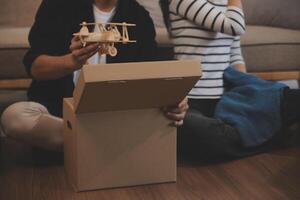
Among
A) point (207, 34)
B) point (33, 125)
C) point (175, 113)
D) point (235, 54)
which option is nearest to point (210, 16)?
point (207, 34)

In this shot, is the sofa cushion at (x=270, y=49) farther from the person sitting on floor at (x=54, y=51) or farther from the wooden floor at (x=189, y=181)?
the person sitting on floor at (x=54, y=51)

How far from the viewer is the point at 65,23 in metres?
1.63

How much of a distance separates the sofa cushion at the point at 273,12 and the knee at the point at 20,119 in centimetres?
110

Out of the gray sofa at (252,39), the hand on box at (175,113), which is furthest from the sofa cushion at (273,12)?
the hand on box at (175,113)

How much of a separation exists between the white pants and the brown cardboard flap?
0.90ft

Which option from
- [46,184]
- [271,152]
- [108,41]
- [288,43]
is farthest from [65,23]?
[288,43]

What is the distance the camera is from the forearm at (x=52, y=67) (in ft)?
4.83

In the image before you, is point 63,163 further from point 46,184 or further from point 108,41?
point 108,41

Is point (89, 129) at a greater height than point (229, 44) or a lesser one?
lesser

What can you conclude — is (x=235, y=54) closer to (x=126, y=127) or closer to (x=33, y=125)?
(x=126, y=127)

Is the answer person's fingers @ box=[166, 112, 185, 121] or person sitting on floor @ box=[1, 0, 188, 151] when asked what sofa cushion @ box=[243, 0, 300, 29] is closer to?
person sitting on floor @ box=[1, 0, 188, 151]

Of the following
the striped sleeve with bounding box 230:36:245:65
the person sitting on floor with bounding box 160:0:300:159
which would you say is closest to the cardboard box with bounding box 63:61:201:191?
the person sitting on floor with bounding box 160:0:300:159

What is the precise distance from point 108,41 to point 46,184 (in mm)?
470

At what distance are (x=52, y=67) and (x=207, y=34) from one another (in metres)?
0.53
